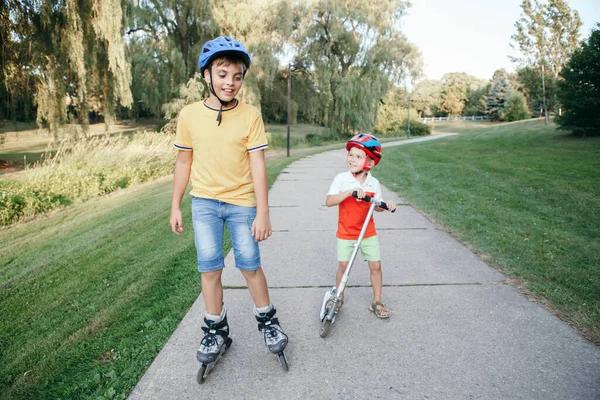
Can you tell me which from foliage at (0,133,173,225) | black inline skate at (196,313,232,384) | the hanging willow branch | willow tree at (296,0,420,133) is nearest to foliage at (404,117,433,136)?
willow tree at (296,0,420,133)

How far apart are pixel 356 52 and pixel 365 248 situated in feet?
88.7

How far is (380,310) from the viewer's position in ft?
9.93

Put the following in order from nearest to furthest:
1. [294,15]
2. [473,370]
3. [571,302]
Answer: [473,370] → [571,302] → [294,15]

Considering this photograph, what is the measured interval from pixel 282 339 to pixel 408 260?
2.19 meters

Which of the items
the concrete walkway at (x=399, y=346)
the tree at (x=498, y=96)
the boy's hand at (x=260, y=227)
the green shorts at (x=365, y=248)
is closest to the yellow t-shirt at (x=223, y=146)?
the boy's hand at (x=260, y=227)

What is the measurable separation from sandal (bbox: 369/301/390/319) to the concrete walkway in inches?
2.3

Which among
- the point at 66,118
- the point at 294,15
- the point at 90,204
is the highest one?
the point at 294,15

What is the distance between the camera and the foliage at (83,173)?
837 cm

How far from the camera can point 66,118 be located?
13.5m

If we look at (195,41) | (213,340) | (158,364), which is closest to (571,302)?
(213,340)

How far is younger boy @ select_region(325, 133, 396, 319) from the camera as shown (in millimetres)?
2828

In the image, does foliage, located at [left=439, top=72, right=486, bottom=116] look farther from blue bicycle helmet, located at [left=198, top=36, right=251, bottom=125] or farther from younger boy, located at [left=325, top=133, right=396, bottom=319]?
blue bicycle helmet, located at [left=198, top=36, right=251, bottom=125]

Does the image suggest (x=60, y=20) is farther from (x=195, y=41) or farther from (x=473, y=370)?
(x=473, y=370)

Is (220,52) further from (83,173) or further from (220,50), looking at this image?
(83,173)
